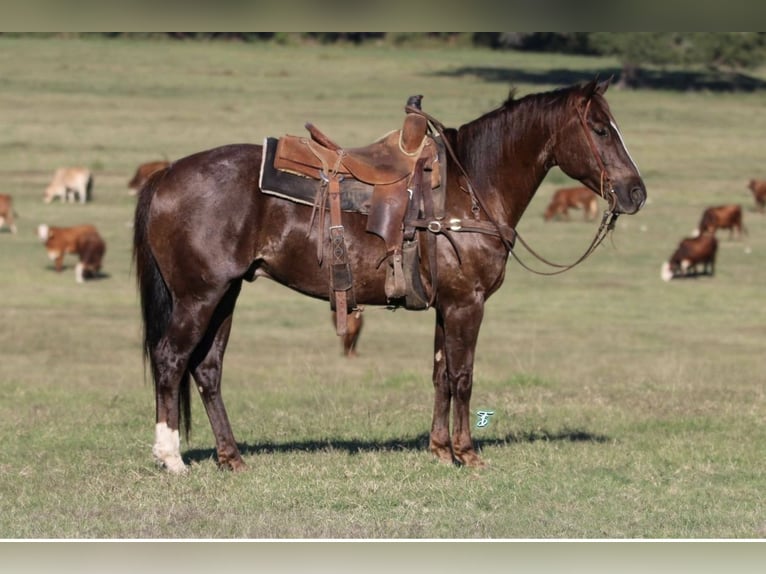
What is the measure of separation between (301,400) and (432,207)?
4.32 meters

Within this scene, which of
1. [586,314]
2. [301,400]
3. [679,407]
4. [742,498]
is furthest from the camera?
[586,314]

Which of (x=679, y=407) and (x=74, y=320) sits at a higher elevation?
(x=679, y=407)

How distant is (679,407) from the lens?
11.2 m

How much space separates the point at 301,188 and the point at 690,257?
2055 cm

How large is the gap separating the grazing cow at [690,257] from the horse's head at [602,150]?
19846 millimetres

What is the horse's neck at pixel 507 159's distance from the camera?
27.3 ft

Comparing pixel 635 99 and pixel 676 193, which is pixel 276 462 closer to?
pixel 676 193

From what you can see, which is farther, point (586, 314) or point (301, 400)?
point (586, 314)

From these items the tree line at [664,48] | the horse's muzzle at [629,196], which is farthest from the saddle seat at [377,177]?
the tree line at [664,48]

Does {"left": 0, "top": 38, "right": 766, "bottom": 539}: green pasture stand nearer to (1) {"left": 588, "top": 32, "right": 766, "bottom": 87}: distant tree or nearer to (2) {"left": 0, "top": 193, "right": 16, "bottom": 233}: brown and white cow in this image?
(2) {"left": 0, "top": 193, "right": 16, "bottom": 233}: brown and white cow

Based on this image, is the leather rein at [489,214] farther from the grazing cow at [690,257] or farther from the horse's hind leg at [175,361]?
the grazing cow at [690,257]

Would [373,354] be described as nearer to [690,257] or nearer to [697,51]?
[690,257]

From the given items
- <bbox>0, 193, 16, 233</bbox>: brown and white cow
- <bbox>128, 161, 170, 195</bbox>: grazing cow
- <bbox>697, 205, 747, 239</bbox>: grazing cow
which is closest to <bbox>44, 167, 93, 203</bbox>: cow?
<bbox>128, 161, 170, 195</bbox>: grazing cow

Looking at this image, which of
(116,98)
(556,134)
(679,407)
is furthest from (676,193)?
(556,134)
